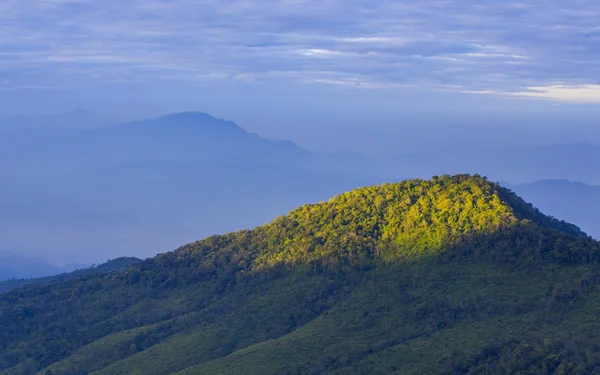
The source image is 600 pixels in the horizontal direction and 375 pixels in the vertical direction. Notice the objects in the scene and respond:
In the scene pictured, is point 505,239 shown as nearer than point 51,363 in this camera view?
Yes

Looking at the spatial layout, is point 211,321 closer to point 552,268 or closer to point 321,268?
point 321,268

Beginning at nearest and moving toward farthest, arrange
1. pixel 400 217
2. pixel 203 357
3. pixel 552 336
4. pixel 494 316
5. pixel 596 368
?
pixel 596 368, pixel 552 336, pixel 494 316, pixel 203 357, pixel 400 217

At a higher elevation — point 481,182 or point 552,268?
point 481,182

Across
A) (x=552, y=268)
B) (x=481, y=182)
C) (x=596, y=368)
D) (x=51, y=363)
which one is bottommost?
(x=51, y=363)

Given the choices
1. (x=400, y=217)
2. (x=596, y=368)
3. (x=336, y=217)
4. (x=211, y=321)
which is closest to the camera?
(x=596, y=368)

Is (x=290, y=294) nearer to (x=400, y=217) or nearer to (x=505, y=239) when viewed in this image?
Result: (x=400, y=217)

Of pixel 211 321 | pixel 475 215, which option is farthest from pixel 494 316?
pixel 211 321

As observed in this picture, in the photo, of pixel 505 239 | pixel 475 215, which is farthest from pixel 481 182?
pixel 505 239
